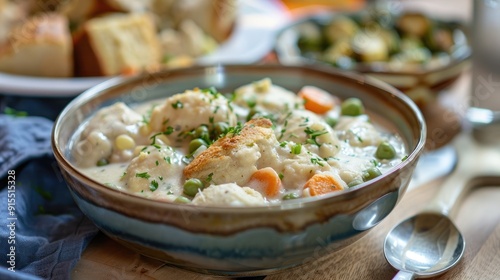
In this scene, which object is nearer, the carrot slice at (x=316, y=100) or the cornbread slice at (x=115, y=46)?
the carrot slice at (x=316, y=100)

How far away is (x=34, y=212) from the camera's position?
2.81 metres

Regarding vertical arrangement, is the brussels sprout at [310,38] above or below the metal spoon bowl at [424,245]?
below

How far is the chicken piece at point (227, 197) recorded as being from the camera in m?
2.09

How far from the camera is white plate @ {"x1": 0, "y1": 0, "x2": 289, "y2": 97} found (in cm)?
378

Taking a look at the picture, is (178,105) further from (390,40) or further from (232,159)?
(390,40)

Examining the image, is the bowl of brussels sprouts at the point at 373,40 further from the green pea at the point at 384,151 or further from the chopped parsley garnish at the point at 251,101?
the green pea at the point at 384,151

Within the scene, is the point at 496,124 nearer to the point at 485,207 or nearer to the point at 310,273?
the point at 485,207

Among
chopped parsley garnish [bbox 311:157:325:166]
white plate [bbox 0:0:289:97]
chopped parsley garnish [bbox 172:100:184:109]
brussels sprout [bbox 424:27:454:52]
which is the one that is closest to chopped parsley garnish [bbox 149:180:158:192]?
chopped parsley garnish [bbox 172:100:184:109]

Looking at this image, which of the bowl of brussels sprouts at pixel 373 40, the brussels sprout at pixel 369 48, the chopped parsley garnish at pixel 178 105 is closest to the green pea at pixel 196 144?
the chopped parsley garnish at pixel 178 105

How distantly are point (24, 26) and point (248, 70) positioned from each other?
1.90 meters

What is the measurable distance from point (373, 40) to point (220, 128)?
7.52ft

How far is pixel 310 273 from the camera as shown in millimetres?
2406

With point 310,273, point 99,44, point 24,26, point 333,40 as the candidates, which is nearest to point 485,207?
point 310,273

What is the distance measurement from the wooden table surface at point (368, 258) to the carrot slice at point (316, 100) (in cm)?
58
